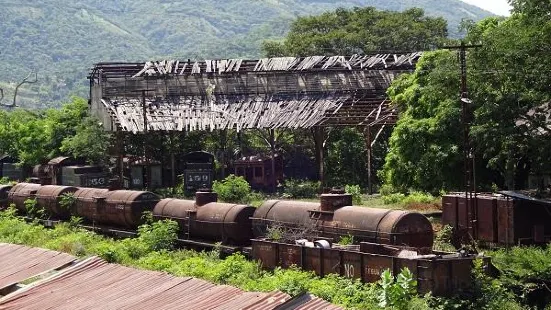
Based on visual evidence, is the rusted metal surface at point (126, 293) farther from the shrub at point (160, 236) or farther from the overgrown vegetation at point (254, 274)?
the shrub at point (160, 236)

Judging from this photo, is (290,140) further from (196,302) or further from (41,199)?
(196,302)

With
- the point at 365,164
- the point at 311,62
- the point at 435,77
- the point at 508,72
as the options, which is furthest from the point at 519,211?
the point at 311,62

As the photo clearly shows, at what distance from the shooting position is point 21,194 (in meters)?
41.1

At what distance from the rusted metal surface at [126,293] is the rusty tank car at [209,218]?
472 centimetres

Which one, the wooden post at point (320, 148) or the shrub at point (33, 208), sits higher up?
the wooden post at point (320, 148)

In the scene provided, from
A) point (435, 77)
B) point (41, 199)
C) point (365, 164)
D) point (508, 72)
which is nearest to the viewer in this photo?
point (508, 72)

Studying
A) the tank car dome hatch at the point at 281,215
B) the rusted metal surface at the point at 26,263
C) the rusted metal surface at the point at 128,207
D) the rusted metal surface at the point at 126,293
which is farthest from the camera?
the rusted metal surface at the point at 128,207

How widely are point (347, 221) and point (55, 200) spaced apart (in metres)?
18.7

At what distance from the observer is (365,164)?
176 feet

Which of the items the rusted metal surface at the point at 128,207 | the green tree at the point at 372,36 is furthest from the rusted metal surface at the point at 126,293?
the green tree at the point at 372,36

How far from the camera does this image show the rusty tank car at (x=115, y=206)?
31.9 m

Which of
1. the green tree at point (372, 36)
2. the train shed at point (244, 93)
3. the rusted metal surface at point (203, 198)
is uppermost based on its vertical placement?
the green tree at point (372, 36)

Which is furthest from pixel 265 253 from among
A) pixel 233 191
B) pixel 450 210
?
pixel 233 191

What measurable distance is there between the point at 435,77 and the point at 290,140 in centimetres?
3214
